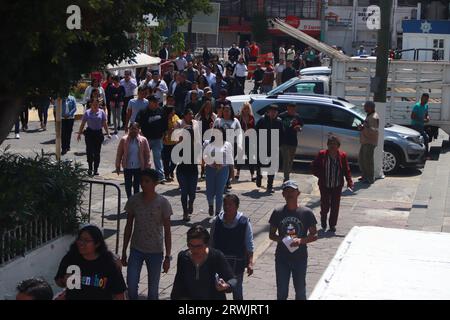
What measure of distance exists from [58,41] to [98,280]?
2234 millimetres

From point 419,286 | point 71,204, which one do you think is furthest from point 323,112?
point 419,286

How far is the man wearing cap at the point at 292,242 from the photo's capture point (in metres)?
8.29

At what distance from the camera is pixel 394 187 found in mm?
16328

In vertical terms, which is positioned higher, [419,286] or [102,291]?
[419,286]

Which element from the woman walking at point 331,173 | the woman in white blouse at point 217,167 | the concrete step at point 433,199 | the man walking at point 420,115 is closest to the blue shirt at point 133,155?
the woman in white blouse at point 217,167

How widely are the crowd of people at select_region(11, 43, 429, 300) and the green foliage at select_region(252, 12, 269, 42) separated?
98.7 feet

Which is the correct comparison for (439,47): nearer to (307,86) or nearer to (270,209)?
(307,86)

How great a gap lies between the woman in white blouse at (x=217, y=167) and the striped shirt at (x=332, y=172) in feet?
4.98

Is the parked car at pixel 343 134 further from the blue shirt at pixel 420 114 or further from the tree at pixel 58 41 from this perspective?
the tree at pixel 58 41

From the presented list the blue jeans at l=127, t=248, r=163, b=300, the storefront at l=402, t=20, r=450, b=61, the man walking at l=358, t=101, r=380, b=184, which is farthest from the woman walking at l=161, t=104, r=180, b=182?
the storefront at l=402, t=20, r=450, b=61

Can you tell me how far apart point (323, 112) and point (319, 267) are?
24.9 ft

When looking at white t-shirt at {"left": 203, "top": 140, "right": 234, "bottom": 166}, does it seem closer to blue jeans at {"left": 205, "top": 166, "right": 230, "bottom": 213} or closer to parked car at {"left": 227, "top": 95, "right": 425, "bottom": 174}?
blue jeans at {"left": 205, "top": 166, "right": 230, "bottom": 213}

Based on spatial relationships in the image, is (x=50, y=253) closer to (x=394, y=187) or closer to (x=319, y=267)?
(x=319, y=267)
